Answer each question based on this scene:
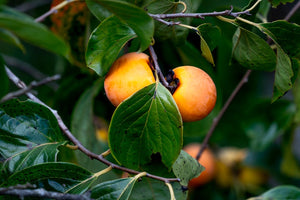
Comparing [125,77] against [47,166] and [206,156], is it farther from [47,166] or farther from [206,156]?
[206,156]

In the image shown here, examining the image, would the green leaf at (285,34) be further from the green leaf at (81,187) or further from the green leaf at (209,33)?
the green leaf at (81,187)

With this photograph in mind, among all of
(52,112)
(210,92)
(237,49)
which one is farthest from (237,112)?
(52,112)

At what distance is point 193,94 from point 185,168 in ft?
0.58

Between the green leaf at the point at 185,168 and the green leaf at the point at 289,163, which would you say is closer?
the green leaf at the point at 185,168

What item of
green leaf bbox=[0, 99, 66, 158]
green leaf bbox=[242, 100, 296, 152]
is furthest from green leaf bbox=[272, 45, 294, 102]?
green leaf bbox=[242, 100, 296, 152]

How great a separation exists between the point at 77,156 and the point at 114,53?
1.26 ft

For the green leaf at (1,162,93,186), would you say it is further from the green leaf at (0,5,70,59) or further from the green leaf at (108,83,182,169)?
the green leaf at (0,5,70,59)

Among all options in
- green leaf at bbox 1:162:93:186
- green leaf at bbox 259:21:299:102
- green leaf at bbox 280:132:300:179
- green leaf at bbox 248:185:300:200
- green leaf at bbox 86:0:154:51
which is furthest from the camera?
green leaf at bbox 280:132:300:179

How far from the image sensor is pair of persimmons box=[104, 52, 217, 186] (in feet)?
2.33

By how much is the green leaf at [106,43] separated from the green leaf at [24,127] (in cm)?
15

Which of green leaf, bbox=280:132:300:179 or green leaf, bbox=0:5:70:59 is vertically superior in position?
green leaf, bbox=0:5:70:59

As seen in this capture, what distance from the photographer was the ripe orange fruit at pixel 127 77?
0.71 metres

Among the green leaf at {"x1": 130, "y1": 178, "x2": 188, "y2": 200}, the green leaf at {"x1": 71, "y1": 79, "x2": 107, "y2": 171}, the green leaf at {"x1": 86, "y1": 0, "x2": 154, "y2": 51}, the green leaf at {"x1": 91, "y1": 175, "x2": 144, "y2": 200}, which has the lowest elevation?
the green leaf at {"x1": 71, "y1": 79, "x2": 107, "y2": 171}

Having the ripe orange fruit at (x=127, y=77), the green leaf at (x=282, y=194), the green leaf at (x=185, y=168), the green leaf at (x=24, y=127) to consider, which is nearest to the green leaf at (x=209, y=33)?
the ripe orange fruit at (x=127, y=77)
